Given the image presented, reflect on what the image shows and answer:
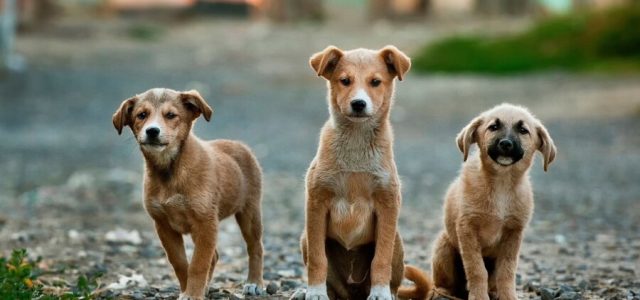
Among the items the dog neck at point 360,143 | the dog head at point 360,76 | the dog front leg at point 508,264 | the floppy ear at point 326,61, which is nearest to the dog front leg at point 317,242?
the dog neck at point 360,143

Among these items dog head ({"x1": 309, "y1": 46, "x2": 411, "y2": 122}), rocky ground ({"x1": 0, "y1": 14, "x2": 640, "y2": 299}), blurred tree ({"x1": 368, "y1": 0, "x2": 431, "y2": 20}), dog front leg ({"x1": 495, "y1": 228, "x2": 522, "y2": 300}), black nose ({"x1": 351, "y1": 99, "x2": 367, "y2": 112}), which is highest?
blurred tree ({"x1": 368, "y1": 0, "x2": 431, "y2": 20})

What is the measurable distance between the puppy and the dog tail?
0.41m

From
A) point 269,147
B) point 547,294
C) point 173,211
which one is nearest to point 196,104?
point 173,211

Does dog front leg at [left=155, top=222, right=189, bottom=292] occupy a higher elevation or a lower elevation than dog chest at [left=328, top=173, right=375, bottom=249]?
lower

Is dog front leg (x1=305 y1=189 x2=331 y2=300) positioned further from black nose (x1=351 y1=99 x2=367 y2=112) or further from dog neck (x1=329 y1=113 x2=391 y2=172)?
black nose (x1=351 y1=99 x2=367 y2=112)

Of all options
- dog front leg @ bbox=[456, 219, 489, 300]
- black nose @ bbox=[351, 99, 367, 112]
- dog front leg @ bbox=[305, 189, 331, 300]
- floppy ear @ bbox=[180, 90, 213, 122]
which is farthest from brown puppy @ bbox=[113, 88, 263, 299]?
dog front leg @ bbox=[456, 219, 489, 300]

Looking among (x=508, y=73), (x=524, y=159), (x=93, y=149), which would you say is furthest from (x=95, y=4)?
(x=524, y=159)

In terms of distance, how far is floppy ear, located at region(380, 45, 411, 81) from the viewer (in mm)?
6148

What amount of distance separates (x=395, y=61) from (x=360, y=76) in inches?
8.5

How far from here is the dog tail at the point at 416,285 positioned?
6.70 m

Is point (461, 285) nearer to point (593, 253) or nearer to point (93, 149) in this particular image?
point (593, 253)

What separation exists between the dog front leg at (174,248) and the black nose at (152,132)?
1.69 ft

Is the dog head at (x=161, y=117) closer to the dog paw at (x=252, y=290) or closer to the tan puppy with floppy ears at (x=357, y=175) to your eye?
the tan puppy with floppy ears at (x=357, y=175)

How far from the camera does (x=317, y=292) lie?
19.6ft
